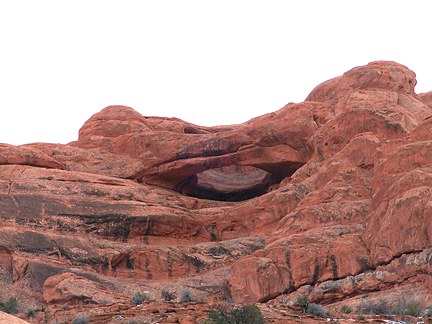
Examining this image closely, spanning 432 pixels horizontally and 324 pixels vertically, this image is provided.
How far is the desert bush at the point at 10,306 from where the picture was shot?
2630 centimetres

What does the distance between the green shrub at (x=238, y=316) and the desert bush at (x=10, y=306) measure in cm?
1090

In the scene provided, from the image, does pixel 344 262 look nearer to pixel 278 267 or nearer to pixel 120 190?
pixel 278 267

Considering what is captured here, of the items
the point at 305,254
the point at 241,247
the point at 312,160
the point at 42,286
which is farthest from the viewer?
the point at 312,160

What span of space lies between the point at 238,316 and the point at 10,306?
12318 millimetres

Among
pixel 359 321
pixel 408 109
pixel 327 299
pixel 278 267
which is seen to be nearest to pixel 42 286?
pixel 278 267

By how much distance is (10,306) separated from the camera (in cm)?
2686

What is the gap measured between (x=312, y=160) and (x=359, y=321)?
22814 mm

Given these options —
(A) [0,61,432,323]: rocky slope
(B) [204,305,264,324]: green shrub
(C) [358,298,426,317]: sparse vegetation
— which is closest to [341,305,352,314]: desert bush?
(C) [358,298,426,317]: sparse vegetation

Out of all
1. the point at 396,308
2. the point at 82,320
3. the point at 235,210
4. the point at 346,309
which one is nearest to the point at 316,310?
the point at 346,309

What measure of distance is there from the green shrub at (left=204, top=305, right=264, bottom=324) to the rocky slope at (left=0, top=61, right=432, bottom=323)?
1.06 meters

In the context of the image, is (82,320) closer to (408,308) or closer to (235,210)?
(408,308)

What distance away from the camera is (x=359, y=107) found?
134 ft

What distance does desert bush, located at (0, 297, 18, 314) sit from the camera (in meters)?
26.3

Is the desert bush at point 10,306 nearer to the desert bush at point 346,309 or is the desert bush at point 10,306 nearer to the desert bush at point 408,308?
the desert bush at point 346,309
